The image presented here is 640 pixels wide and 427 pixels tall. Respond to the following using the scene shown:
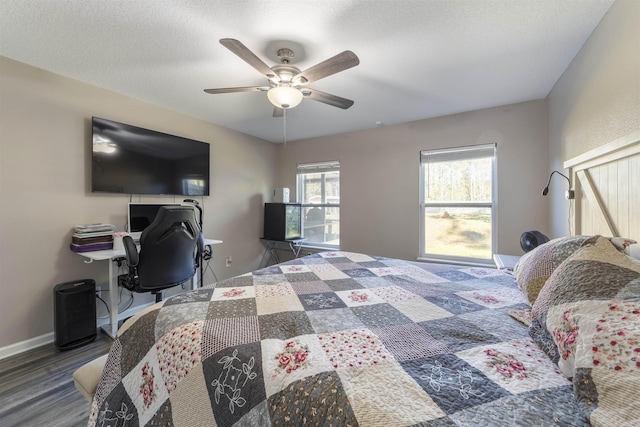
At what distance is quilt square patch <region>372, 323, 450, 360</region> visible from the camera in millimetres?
794

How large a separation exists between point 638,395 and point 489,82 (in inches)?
102

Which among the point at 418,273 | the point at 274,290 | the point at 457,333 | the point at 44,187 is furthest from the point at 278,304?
the point at 44,187

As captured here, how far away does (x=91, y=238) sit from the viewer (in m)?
2.30

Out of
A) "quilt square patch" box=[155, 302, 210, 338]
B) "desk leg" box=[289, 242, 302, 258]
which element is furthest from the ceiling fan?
"desk leg" box=[289, 242, 302, 258]

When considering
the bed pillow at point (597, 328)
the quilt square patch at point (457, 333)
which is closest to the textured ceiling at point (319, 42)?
the bed pillow at point (597, 328)

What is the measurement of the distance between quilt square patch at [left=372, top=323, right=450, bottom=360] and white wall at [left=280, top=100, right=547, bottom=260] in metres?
2.61

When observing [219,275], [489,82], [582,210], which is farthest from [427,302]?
[219,275]

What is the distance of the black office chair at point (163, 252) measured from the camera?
2012 millimetres

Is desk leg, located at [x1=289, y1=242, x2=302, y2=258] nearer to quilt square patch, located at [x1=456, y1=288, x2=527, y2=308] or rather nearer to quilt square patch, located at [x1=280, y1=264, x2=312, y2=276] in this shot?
quilt square patch, located at [x1=280, y1=264, x2=312, y2=276]

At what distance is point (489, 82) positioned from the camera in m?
2.32

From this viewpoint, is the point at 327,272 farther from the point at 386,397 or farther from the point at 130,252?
the point at 130,252

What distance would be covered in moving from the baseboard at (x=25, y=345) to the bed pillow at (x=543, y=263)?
3578 millimetres

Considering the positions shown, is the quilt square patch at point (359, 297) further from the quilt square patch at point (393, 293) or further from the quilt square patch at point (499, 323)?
the quilt square patch at point (499, 323)

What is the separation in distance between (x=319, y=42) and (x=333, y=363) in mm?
1927
